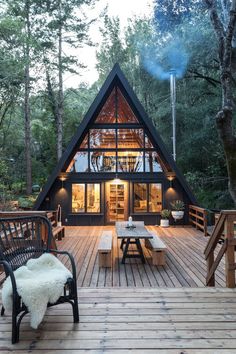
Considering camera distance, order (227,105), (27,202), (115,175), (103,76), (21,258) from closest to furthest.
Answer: (21,258)
(227,105)
(115,175)
(27,202)
(103,76)

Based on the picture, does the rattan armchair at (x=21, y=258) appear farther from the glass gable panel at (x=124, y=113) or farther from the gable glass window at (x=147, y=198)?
the glass gable panel at (x=124, y=113)

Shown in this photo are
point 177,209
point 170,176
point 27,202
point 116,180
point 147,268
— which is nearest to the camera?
point 147,268

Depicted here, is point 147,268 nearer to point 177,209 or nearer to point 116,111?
point 177,209

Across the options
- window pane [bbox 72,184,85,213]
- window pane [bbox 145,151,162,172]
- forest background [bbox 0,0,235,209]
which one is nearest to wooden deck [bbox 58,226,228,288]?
window pane [bbox 72,184,85,213]

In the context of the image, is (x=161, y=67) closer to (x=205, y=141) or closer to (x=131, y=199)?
(x=205, y=141)

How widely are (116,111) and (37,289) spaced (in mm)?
8945

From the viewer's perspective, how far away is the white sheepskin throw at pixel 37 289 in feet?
7.25

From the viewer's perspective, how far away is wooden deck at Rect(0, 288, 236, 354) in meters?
2.07

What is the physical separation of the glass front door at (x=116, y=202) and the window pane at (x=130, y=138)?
1.48 meters

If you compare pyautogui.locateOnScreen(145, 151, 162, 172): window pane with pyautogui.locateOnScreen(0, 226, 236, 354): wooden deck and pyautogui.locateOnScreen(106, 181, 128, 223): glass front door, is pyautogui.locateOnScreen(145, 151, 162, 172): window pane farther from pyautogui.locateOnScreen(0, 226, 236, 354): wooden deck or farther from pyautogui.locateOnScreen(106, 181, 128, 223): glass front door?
pyautogui.locateOnScreen(0, 226, 236, 354): wooden deck

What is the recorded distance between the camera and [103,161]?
34.7 feet

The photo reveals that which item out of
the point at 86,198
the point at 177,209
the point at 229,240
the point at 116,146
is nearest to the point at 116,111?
the point at 116,146

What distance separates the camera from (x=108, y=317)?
8.48ft

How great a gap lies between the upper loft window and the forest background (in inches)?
148
